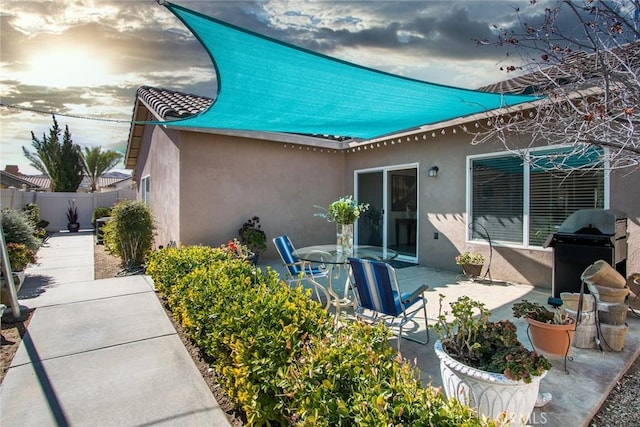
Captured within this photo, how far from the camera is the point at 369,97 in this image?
467 cm

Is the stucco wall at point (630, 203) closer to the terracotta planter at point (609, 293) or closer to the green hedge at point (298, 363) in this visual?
the terracotta planter at point (609, 293)

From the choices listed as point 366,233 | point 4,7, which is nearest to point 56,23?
point 4,7

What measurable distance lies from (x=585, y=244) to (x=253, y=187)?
665 centimetres

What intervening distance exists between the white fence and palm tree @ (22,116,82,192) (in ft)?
12.4

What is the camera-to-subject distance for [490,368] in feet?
7.41

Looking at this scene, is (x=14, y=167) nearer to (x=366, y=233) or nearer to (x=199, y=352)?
(x=366, y=233)

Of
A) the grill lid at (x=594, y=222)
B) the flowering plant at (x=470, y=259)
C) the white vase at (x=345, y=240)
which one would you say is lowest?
the flowering plant at (x=470, y=259)

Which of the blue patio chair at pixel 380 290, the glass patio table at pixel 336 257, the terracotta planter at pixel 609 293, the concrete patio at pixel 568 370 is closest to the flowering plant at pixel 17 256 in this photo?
the glass patio table at pixel 336 257

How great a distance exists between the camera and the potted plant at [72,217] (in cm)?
1762

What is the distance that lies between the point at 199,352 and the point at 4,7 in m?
4.71

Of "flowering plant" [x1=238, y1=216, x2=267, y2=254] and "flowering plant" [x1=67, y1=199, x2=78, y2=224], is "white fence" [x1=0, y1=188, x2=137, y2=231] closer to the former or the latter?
"flowering plant" [x1=67, y1=199, x2=78, y2=224]

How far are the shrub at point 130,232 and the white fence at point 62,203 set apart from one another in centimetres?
1121

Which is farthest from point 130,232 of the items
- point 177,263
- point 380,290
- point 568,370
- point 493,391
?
point 568,370

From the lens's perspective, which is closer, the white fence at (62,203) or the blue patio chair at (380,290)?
the blue patio chair at (380,290)
